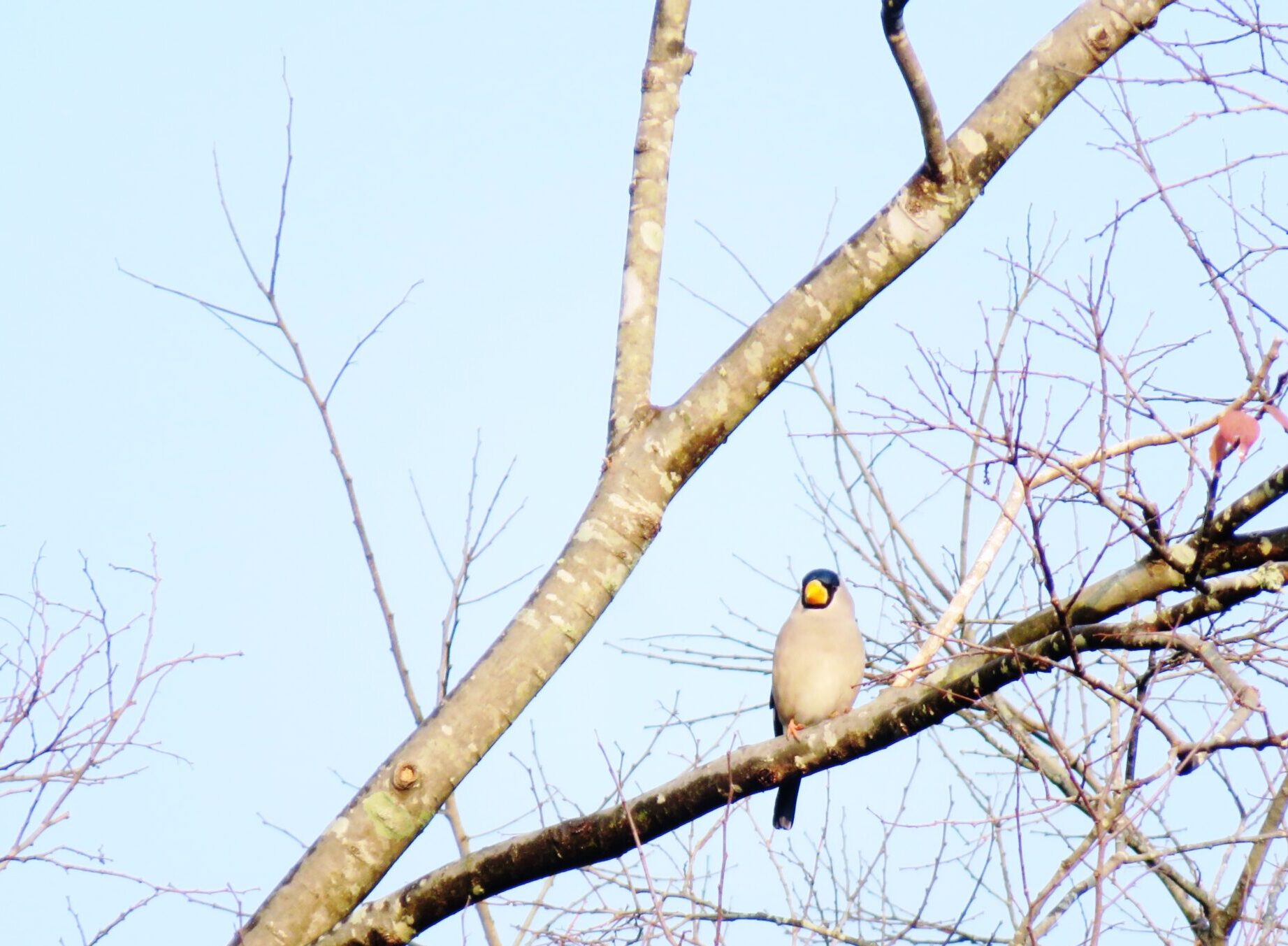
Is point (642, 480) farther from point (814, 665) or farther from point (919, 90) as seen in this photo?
point (814, 665)

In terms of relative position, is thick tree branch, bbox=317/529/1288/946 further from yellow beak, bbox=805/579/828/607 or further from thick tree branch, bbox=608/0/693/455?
yellow beak, bbox=805/579/828/607

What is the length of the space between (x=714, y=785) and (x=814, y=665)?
2.90 metres

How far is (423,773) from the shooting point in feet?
9.00

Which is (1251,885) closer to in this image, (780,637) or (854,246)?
(780,637)

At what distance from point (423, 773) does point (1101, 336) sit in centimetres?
212

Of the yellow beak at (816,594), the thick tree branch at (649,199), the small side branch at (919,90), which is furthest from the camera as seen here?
the yellow beak at (816,594)

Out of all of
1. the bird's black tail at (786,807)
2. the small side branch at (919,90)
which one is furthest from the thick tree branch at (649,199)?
the bird's black tail at (786,807)

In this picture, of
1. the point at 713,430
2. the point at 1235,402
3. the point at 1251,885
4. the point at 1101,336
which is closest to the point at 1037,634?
the point at 1235,402

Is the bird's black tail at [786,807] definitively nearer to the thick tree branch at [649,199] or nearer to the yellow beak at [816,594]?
the yellow beak at [816,594]

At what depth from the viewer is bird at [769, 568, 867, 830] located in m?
5.73

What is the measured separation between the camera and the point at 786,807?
19.2ft

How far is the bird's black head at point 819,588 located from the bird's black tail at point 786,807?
0.82 metres

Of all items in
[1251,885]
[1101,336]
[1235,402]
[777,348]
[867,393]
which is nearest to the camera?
[1235,402]

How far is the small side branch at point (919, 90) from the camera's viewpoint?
121 inches
